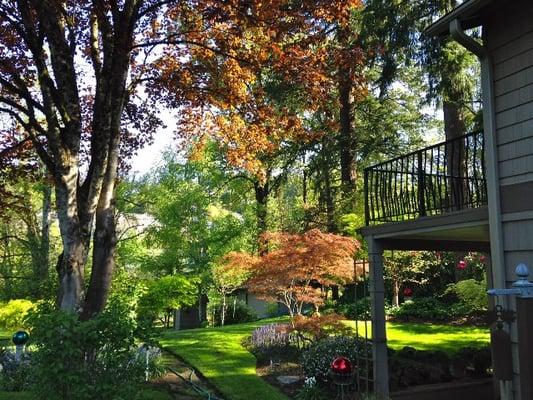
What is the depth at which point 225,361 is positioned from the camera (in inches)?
411

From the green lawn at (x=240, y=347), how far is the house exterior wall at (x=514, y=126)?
4589 mm

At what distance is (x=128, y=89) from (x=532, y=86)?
7.33 meters

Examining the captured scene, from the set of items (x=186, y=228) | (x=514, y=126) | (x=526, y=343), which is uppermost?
(x=186, y=228)

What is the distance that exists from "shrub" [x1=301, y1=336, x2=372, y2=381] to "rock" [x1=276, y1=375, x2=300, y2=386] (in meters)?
0.58

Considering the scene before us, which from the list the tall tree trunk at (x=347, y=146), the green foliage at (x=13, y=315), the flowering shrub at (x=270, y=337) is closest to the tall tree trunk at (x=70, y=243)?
the flowering shrub at (x=270, y=337)

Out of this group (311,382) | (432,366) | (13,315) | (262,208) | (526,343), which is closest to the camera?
(526,343)

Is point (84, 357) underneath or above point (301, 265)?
underneath

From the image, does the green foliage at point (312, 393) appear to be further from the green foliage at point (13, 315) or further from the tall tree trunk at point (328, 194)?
the tall tree trunk at point (328, 194)

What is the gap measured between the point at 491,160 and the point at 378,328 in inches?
122

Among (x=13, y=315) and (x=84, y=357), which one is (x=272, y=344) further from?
(x=13, y=315)

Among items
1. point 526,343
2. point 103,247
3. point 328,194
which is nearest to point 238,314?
point 328,194

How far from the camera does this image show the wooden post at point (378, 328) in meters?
7.20

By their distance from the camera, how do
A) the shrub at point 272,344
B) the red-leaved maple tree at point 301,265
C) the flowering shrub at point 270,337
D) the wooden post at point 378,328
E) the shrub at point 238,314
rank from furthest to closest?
the shrub at point 238,314
the flowering shrub at point 270,337
the shrub at point 272,344
the red-leaved maple tree at point 301,265
the wooden post at point 378,328

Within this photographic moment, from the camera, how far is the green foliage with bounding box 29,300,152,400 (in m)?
5.05
